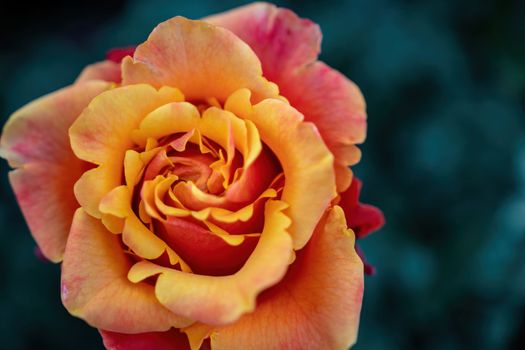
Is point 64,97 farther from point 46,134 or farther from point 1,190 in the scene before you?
point 1,190

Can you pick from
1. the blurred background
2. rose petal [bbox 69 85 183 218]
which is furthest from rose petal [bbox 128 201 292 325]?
the blurred background

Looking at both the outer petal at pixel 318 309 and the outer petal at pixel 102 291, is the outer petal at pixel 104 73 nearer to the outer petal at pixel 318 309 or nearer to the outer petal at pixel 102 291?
the outer petal at pixel 102 291

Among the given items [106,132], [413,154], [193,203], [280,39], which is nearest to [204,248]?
[193,203]

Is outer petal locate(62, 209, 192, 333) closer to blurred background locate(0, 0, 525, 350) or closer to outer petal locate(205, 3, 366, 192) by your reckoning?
outer petal locate(205, 3, 366, 192)

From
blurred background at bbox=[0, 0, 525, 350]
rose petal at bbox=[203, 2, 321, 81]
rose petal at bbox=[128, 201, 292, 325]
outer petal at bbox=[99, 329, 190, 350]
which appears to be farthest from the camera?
blurred background at bbox=[0, 0, 525, 350]

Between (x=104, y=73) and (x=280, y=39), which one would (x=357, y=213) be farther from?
(x=104, y=73)

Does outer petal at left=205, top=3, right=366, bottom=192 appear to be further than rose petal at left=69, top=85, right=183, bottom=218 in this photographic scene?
Yes
